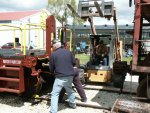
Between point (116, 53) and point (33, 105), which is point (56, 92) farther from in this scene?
point (116, 53)

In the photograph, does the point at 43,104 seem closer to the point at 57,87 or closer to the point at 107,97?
the point at 57,87

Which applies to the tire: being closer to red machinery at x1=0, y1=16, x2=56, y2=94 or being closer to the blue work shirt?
the blue work shirt

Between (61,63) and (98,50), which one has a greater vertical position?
(98,50)

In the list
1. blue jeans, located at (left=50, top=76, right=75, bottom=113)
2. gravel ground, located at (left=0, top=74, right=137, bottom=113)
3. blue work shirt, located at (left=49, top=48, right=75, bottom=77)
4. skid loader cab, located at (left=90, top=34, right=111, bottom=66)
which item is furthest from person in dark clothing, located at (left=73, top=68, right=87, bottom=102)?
skid loader cab, located at (left=90, top=34, right=111, bottom=66)

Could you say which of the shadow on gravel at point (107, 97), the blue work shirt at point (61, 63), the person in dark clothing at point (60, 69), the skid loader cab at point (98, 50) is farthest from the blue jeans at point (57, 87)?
the skid loader cab at point (98, 50)

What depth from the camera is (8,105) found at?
858 cm

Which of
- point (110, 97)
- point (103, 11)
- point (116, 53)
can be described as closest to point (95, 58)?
point (116, 53)

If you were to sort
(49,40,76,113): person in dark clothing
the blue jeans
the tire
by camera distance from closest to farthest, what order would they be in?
the blue jeans → (49,40,76,113): person in dark clothing → the tire

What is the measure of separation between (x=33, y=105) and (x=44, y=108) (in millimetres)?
390

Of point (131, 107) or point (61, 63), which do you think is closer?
point (131, 107)

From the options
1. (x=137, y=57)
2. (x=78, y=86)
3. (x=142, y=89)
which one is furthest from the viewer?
(x=78, y=86)

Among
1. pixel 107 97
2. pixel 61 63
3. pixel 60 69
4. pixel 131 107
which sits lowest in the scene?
pixel 107 97

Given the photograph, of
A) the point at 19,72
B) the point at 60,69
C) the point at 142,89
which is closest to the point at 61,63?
the point at 60,69

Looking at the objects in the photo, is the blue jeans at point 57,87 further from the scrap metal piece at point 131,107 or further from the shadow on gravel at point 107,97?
the shadow on gravel at point 107,97
